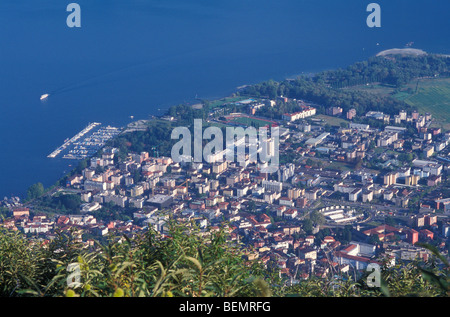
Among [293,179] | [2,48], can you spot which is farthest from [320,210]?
[2,48]

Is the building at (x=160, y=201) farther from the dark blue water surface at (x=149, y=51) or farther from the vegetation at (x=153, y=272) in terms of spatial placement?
the vegetation at (x=153, y=272)

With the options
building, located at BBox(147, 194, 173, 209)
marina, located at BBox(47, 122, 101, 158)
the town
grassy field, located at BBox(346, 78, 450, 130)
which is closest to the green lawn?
grassy field, located at BBox(346, 78, 450, 130)

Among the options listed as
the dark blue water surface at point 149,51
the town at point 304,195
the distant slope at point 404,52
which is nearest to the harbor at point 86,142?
the dark blue water surface at point 149,51

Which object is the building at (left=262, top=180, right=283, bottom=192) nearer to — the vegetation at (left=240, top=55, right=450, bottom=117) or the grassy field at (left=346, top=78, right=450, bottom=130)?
the vegetation at (left=240, top=55, right=450, bottom=117)

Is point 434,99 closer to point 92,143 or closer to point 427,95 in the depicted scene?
point 427,95

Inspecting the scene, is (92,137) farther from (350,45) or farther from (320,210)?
(350,45)

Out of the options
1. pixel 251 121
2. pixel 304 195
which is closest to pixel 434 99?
pixel 251 121
